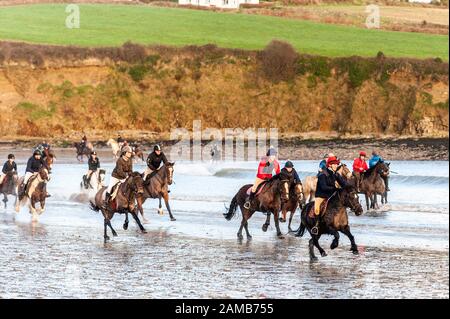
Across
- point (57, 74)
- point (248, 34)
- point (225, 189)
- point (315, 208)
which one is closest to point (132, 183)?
point (315, 208)

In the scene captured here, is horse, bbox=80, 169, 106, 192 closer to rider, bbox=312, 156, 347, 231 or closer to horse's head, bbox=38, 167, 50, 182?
horse's head, bbox=38, 167, 50, 182

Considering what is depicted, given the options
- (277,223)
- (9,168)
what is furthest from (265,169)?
(9,168)

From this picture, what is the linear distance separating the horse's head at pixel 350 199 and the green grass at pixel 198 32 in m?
60.0

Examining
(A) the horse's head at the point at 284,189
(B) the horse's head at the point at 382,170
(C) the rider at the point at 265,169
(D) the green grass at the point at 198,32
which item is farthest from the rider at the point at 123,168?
(D) the green grass at the point at 198,32

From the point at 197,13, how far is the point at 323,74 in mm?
23334

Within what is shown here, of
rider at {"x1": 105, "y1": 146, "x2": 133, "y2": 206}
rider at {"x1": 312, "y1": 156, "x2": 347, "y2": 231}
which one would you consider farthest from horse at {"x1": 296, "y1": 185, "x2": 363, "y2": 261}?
Result: rider at {"x1": 105, "y1": 146, "x2": 133, "y2": 206}

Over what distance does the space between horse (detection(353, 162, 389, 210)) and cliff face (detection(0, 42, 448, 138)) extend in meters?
39.4

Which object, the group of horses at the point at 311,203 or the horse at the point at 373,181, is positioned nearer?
the group of horses at the point at 311,203

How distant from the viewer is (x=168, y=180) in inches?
1287

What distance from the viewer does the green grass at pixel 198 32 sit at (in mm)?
86250

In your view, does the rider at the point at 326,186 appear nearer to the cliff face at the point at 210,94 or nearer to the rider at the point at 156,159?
the rider at the point at 156,159

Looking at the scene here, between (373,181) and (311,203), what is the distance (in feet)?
40.1

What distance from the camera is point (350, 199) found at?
2328 centimetres

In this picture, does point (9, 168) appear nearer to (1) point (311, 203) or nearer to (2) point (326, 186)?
(1) point (311, 203)
